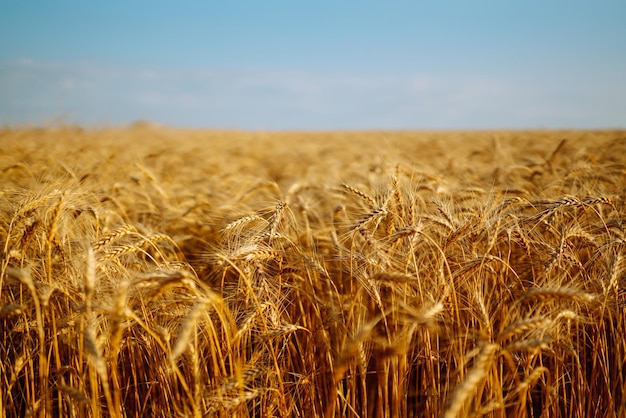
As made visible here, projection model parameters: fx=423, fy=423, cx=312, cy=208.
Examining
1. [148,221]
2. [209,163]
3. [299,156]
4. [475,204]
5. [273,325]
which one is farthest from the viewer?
[299,156]

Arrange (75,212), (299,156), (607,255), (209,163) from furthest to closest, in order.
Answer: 1. (299,156)
2. (209,163)
3. (75,212)
4. (607,255)

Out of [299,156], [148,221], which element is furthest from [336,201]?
[299,156]

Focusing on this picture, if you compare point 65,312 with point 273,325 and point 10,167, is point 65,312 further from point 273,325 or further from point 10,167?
point 10,167

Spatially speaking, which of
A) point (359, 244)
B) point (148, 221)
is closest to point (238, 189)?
point (148, 221)

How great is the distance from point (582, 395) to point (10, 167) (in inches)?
175

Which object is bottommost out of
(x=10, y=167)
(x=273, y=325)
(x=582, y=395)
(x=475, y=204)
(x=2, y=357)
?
(x=582, y=395)

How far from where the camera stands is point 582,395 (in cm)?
189

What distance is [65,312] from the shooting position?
6.64 ft

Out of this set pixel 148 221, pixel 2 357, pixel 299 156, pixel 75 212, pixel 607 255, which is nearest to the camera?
pixel 607 255

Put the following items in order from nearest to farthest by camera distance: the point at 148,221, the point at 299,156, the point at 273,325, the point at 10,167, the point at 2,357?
the point at 273,325, the point at 2,357, the point at 148,221, the point at 10,167, the point at 299,156

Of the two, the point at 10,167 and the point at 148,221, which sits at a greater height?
the point at 10,167

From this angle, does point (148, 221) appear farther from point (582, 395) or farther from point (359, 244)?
point (582, 395)

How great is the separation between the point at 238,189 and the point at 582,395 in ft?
9.77

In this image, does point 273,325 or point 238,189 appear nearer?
point 273,325
